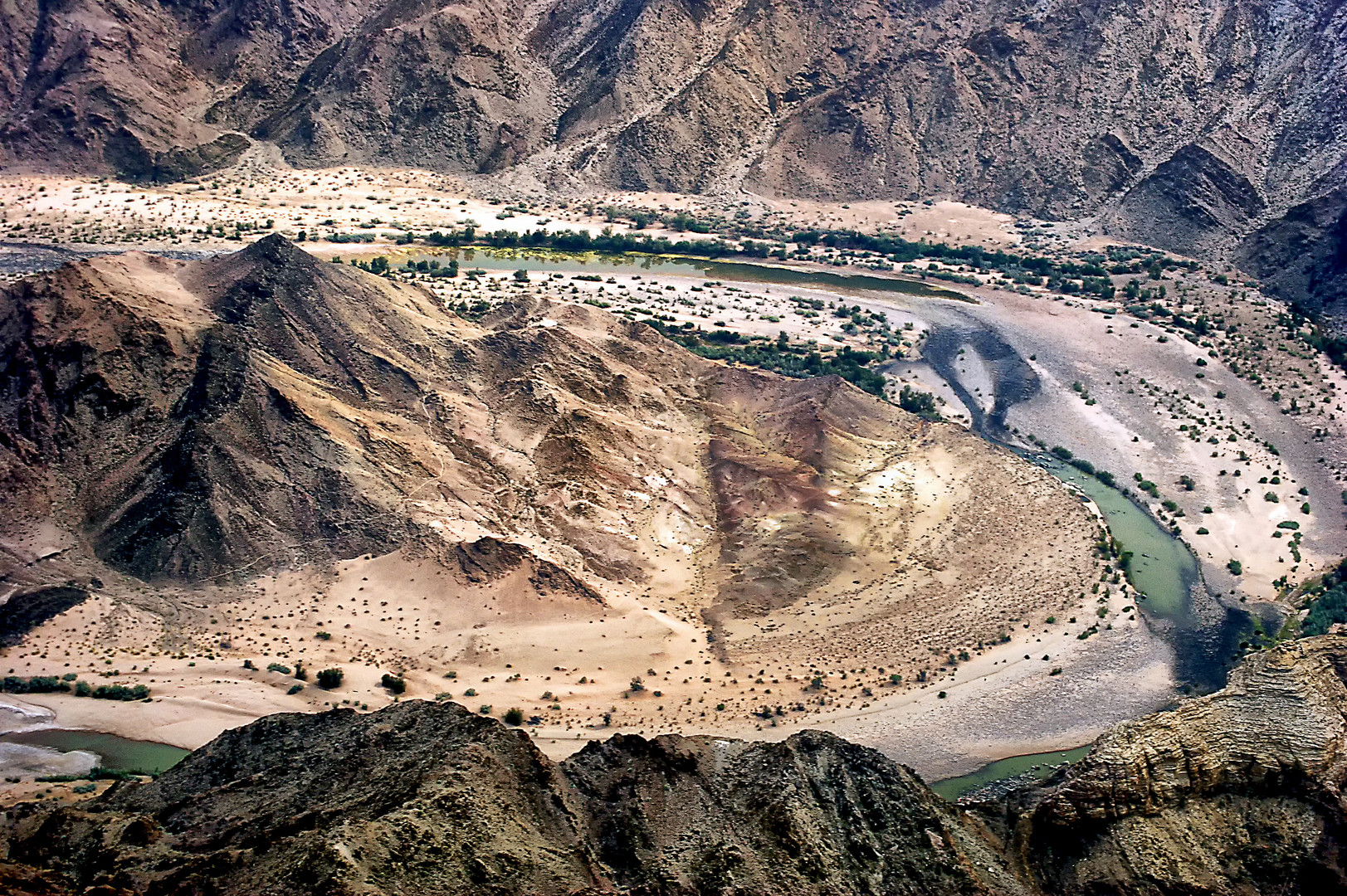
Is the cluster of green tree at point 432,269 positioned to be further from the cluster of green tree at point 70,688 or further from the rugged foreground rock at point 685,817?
the rugged foreground rock at point 685,817

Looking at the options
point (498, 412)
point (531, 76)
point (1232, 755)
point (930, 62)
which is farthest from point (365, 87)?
point (1232, 755)

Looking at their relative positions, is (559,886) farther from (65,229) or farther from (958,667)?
(65,229)

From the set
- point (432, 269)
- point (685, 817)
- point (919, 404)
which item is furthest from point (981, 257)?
point (685, 817)

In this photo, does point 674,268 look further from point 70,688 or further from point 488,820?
point 488,820

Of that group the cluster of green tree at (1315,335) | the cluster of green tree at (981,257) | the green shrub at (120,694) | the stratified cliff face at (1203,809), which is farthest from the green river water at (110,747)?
the cluster of green tree at (981,257)

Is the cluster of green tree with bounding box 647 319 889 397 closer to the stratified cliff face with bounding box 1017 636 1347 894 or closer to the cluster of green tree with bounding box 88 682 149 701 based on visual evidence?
the stratified cliff face with bounding box 1017 636 1347 894

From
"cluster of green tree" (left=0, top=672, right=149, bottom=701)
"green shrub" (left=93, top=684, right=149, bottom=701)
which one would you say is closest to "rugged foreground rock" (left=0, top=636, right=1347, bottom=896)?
"green shrub" (left=93, top=684, right=149, bottom=701)
